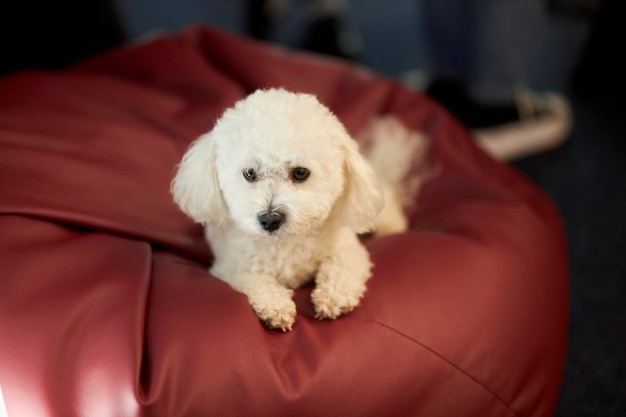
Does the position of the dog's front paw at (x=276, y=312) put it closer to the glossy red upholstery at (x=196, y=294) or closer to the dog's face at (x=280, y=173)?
the glossy red upholstery at (x=196, y=294)

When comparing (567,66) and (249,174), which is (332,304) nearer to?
(249,174)

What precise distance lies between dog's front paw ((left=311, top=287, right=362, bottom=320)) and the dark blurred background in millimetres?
619

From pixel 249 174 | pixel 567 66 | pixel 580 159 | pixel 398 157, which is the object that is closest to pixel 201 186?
pixel 249 174

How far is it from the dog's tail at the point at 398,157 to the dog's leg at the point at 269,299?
46 centimetres

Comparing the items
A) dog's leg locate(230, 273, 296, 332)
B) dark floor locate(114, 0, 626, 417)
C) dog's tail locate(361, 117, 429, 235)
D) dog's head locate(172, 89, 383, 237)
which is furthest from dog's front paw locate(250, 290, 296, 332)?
dark floor locate(114, 0, 626, 417)

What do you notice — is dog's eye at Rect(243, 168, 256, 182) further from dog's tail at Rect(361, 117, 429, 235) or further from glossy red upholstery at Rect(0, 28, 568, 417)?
dog's tail at Rect(361, 117, 429, 235)

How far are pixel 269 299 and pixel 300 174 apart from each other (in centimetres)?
21

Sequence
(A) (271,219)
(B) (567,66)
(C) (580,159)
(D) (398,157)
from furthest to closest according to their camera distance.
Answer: (B) (567,66) → (C) (580,159) → (D) (398,157) → (A) (271,219)

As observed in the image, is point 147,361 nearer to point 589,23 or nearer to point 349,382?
point 349,382

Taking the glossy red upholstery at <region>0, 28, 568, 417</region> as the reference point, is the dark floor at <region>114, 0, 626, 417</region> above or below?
below

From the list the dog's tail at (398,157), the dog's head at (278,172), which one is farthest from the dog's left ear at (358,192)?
the dog's tail at (398,157)

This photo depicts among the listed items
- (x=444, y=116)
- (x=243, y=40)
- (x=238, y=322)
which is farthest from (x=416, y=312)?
(x=243, y=40)

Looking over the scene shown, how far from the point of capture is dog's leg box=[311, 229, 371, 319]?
3.15 feet

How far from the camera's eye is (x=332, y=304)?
958 mm
